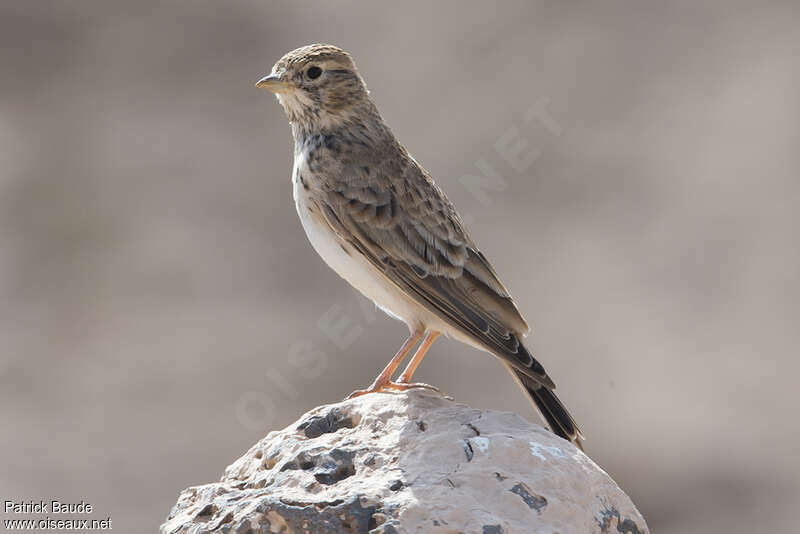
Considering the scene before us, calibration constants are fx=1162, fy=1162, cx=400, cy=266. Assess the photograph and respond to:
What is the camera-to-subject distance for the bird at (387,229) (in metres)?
6.21

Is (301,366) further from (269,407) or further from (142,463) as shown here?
(142,463)

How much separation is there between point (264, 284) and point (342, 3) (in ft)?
21.7

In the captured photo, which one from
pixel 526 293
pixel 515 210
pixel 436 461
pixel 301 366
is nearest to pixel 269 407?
pixel 301 366

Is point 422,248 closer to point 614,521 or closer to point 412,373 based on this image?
point 412,373

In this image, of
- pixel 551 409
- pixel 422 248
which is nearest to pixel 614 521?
pixel 551 409

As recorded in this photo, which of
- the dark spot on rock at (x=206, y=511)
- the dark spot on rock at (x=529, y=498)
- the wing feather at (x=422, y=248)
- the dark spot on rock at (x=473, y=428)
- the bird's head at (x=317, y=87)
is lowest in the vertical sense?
the dark spot on rock at (x=529, y=498)

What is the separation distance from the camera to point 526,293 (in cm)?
1623

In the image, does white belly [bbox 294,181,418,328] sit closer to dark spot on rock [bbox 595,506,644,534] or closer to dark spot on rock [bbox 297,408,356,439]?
dark spot on rock [bbox 297,408,356,439]

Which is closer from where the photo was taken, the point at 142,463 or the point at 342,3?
the point at 142,463

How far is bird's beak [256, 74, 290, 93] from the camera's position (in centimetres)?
668

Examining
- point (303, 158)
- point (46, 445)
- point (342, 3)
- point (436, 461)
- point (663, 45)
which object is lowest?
point (436, 461)

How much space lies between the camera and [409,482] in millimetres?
4715

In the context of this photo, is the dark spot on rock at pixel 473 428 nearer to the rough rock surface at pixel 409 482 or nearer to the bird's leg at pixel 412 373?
the rough rock surface at pixel 409 482

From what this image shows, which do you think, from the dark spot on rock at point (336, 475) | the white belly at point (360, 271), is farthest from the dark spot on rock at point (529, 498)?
the white belly at point (360, 271)
